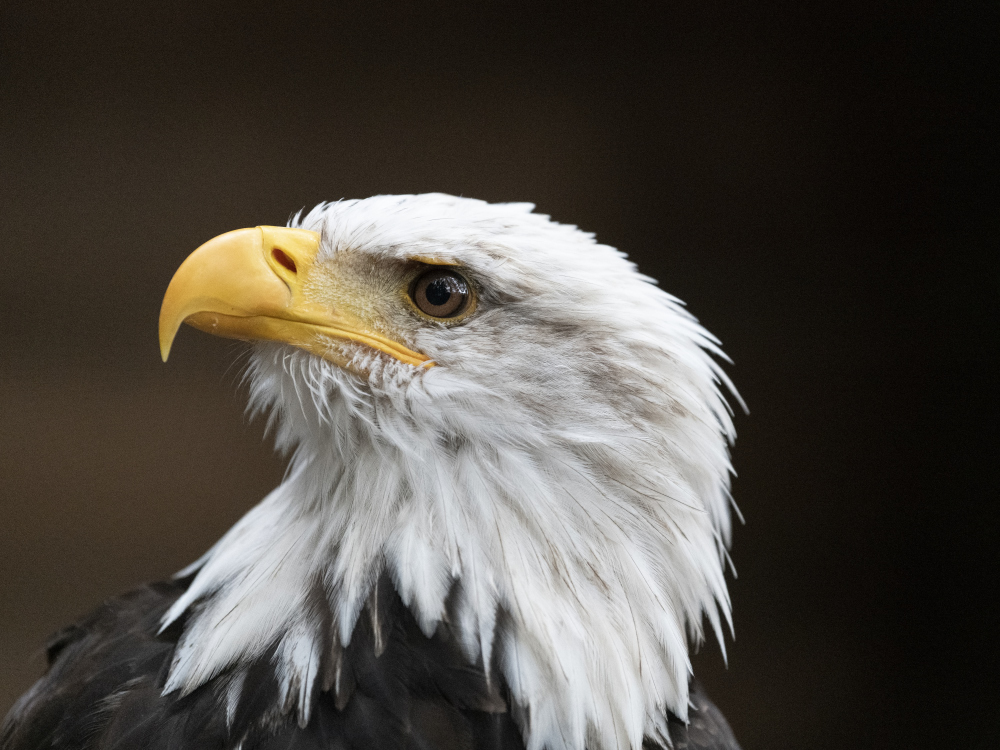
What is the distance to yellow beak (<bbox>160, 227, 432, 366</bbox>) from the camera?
3.63 feet

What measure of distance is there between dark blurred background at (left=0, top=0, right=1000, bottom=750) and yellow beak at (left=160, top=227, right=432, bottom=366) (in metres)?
1.74

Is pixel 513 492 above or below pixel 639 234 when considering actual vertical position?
below

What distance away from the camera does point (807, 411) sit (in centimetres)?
326

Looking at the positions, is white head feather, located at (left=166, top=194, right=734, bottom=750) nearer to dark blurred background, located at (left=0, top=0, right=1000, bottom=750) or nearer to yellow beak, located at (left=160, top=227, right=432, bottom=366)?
yellow beak, located at (left=160, top=227, right=432, bottom=366)

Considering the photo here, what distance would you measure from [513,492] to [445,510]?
0.09 m

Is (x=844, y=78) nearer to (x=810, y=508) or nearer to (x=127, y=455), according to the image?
(x=810, y=508)

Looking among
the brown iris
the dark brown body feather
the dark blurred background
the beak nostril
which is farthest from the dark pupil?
the dark blurred background

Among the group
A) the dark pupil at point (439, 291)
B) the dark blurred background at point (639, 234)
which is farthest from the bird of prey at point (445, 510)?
the dark blurred background at point (639, 234)

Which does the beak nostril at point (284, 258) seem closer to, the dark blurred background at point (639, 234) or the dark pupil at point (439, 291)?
→ the dark pupil at point (439, 291)

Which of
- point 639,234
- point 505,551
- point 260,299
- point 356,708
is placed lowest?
point 356,708

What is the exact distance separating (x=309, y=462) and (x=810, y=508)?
8.30ft

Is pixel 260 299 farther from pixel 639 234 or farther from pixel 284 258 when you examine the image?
pixel 639 234

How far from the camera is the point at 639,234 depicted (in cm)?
314

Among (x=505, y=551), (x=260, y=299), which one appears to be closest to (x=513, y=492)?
(x=505, y=551)
